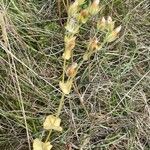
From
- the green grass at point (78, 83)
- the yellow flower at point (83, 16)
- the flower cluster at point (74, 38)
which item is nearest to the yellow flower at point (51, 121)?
the flower cluster at point (74, 38)

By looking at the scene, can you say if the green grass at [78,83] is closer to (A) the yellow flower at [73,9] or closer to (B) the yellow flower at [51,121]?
(B) the yellow flower at [51,121]

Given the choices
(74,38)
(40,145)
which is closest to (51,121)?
(40,145)

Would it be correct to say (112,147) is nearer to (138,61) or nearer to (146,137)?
(146,137)

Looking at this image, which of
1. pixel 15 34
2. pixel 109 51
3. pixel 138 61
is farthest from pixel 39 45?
pixel 138 61

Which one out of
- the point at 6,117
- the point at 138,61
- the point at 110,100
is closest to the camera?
the point at 6,117

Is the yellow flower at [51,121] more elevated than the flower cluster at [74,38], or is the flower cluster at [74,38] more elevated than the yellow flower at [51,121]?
the flower cluster at [74,38]

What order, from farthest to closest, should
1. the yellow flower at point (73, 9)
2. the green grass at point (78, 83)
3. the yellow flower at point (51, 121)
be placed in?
the green grass at point (78, 83) < the yellow flower at point (51, 121) < the yellow flower at point (73, 9)

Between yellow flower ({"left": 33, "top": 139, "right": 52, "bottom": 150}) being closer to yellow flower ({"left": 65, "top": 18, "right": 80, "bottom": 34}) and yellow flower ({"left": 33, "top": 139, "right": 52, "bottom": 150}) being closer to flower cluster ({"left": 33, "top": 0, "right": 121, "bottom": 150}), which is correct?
flower cluster ({"left": 33, "top": 0, "right": 121, "bottom": 150})

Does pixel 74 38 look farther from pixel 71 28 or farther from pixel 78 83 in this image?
pixel 78 83
